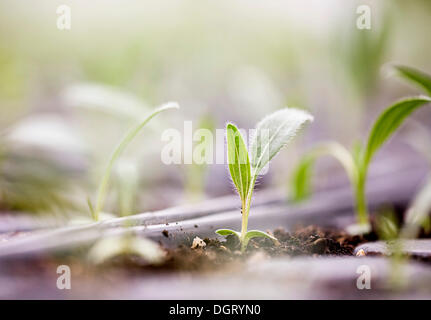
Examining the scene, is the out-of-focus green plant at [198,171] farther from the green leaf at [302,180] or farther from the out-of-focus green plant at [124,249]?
the out-of-focus green plant at [124,249]

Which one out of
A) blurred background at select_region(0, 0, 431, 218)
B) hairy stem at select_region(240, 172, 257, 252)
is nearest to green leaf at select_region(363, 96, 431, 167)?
blurred background at select_region(0, 0, 431, 218)

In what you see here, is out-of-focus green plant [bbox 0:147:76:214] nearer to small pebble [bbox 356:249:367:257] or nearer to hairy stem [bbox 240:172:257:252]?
hairy stem [bbox 240:172:257:252]

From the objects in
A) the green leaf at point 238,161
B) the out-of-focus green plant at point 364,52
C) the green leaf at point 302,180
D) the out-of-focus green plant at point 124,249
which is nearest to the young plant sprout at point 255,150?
the green leaf at point 238,161

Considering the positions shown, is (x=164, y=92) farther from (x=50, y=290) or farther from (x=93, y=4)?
(x=50, y=290)

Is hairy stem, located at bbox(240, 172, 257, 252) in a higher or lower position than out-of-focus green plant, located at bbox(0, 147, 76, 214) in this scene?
lower

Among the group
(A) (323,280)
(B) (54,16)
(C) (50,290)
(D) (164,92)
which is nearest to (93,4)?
(B) (54,16)

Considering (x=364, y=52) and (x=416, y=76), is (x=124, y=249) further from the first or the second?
(x=364, y=52)
